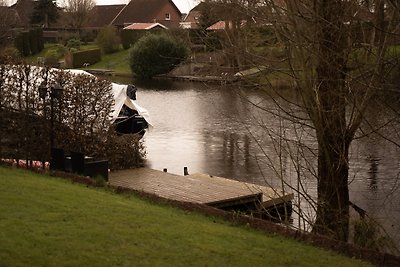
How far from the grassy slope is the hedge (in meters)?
54.0

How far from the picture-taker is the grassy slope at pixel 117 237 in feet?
22.4

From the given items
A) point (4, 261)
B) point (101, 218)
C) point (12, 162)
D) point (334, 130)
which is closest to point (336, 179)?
point (334, 130)

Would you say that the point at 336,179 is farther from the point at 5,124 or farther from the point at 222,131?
the point at 222,131

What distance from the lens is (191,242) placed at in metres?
8.16

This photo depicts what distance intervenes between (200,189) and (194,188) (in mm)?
158

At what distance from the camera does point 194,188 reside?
14.6m

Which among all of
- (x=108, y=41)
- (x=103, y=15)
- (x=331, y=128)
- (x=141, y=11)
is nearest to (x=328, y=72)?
(x=331, y=128)

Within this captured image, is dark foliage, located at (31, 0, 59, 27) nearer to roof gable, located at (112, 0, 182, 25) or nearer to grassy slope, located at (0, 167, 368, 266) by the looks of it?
roof gable, located at (112, 0, 182, 25)

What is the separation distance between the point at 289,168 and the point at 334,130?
30.7 feet

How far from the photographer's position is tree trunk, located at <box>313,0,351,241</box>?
30.0ft

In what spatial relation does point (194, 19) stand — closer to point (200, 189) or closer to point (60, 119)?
point (200, 189)

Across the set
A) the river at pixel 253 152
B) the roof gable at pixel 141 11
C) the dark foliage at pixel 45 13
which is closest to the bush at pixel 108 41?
the dark foliage at pixel 45 13

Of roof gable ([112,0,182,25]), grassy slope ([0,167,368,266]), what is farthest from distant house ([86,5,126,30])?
grassy slope ([0,167,368,266])

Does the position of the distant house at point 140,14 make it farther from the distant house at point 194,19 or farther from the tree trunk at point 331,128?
the tree trunk at point 331,128
